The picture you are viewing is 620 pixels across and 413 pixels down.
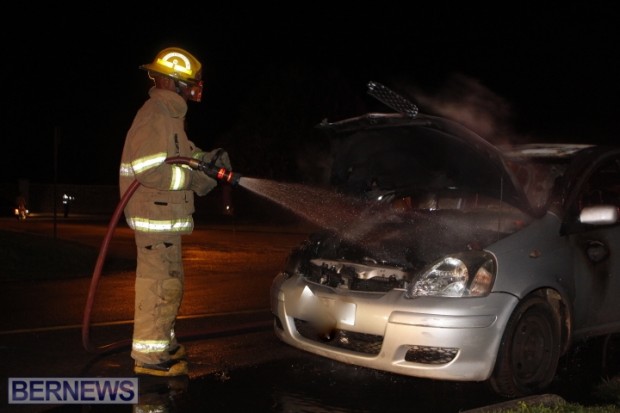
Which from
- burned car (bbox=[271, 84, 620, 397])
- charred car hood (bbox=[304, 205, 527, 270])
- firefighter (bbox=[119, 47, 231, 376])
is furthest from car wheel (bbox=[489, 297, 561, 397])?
firefighter (bbox=[119, 47, 231, 376])

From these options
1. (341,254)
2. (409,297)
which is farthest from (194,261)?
(409,297)

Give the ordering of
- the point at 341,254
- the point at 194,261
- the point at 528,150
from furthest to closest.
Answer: the point at 194,261 < the point at 528,150 < the point at 341,254

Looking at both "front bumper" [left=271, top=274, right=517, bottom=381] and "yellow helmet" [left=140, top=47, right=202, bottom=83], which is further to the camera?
"yellow helmet" [left=140, top=47, right=202, bottom=83]

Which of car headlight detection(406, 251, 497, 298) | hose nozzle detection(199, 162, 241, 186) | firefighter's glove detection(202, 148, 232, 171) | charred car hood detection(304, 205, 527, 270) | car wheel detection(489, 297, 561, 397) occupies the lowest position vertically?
car wheel detection(489, 297, 561, 397)

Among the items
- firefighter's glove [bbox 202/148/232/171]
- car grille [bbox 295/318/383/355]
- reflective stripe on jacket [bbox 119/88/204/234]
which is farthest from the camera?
firefighter's glove [bbox 202/148/232/171]

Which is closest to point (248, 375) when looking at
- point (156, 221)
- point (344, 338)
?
point (344, 338)

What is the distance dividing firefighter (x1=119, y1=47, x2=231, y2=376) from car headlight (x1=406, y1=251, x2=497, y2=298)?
169cm

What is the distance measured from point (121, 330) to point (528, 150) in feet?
13.9

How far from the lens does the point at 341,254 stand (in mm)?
6164

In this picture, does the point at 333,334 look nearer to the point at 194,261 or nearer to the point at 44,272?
the point at 44,272

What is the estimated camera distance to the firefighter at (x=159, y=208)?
5.65 metres

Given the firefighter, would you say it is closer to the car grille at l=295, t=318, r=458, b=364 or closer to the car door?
the car grille at l=295, t=318, r=458, b=364

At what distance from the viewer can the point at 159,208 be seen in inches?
225

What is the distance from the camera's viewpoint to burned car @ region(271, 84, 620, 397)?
5168 mm
